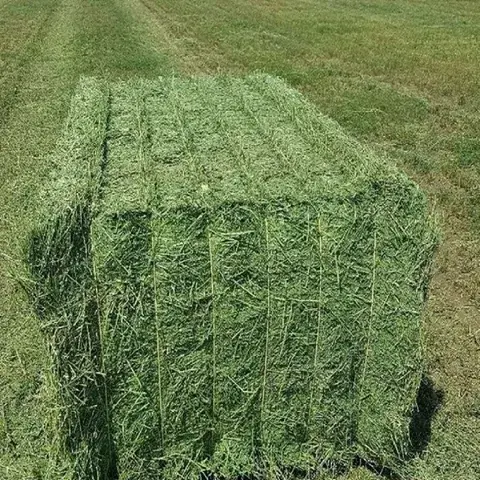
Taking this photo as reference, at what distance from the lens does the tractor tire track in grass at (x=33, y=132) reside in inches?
197

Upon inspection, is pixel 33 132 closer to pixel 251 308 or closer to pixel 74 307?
pixel 74 307

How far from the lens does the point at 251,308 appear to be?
455cm

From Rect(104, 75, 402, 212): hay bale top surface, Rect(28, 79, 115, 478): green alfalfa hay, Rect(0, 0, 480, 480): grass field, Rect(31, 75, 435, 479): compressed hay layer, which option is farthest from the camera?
Rect(0, 0, 480, 480): grass field

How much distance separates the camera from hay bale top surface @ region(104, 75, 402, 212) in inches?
183

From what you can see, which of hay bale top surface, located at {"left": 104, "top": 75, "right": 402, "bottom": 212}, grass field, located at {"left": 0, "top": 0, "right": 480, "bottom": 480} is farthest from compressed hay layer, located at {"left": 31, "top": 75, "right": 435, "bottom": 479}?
grass field, located at {"left": 0, "top": 0, "right": 480, "bottom": 480}

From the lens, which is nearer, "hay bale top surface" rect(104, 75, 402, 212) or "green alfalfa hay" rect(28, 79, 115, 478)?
"green alfalfa hay" rect(28, 79, 115, 478)

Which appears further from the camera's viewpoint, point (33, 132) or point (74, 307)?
point (33, 132)

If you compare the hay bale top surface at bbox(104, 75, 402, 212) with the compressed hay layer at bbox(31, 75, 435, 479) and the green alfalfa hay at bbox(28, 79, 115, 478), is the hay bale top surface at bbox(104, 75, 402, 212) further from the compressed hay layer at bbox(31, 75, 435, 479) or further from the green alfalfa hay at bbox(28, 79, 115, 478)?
the green alfalfa hay at bbox(28, 79, 115, 478)

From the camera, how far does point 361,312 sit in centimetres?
475

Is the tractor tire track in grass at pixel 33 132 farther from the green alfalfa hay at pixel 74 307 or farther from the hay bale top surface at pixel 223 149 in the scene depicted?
the hay bale top surface at pixel 223 149

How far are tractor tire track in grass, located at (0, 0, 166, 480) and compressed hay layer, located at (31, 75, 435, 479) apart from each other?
625 millimetres

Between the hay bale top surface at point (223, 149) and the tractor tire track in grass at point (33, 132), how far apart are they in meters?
0.87

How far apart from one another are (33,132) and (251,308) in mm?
9005

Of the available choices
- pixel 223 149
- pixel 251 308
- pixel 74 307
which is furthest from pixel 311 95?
pixel 74 307
